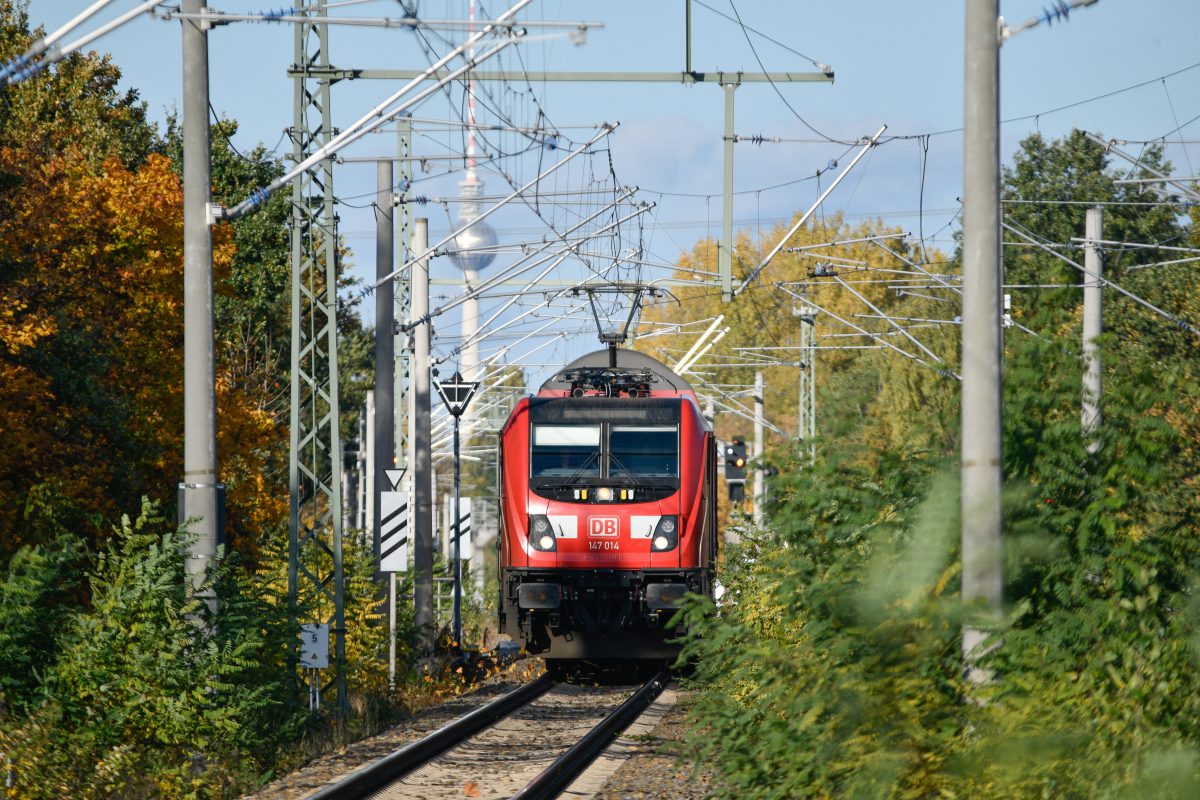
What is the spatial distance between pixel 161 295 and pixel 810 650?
2586 cm

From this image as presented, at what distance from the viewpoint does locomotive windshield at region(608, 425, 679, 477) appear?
20.6 m

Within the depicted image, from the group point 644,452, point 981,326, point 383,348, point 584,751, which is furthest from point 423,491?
point 981,326

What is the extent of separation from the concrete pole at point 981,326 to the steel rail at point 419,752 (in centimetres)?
555

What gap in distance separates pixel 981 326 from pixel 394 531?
12800 mm

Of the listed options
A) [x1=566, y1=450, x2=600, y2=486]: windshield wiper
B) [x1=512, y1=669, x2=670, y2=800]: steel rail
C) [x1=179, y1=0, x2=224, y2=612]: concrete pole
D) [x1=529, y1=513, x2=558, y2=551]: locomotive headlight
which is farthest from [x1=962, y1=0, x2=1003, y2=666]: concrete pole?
[x1=529, y1=513, x2=558, y2=551]: locomotive headlight

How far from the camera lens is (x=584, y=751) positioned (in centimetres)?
1509

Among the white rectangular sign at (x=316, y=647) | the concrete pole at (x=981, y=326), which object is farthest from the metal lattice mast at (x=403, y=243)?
the concrete pole at (x=981, y=326)

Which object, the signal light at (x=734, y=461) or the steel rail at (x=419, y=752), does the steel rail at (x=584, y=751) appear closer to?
the steel rail at (x=419, y=752)

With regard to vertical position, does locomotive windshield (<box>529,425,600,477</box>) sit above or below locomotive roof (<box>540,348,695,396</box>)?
below

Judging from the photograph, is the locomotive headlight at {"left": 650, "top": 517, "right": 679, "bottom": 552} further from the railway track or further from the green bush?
the green bush

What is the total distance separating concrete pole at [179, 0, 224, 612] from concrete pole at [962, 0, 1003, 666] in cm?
668

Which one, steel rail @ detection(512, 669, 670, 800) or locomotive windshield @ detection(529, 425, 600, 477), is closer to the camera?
steel rail @ detection(512, 669, 670, 800)

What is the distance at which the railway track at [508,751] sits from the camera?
42.2 ft

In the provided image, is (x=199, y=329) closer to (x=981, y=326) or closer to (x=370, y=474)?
(x=981, y=326)
